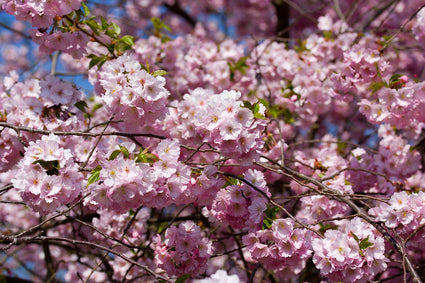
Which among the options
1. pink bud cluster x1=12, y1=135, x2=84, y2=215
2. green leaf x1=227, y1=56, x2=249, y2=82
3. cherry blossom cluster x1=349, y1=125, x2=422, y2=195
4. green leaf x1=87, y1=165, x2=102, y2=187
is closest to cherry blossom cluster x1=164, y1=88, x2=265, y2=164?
green leaf x1=87, y1=165, x2=102, y2=187

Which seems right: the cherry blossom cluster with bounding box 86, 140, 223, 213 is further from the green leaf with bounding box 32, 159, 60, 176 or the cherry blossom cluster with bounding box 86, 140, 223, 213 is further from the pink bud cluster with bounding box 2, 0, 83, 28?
the pink bud cluster with bounding box 2, 0, 83, 28

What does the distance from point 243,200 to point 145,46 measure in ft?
6.55

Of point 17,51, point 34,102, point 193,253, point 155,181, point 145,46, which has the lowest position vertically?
point 193,253

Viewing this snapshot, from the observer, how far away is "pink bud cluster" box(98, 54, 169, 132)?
2062 millimetres

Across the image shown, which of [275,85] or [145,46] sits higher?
[145,46]

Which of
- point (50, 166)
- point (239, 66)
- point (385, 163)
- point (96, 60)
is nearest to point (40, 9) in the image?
point (96, 60)

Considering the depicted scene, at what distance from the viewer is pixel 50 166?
1.93 metres

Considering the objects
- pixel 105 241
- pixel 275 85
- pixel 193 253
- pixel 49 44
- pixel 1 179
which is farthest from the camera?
pixel 1 179

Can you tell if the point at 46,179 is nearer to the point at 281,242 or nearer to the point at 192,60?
the point at 281,242

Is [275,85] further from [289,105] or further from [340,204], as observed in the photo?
[340,204]

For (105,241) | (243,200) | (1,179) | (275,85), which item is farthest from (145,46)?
(1,179)

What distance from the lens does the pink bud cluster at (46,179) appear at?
189cm

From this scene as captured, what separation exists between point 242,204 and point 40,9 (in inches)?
56.9

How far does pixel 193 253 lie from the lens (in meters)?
2.24
